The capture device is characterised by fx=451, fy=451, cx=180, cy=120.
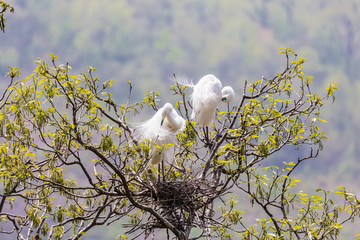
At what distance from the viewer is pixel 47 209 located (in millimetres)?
4391

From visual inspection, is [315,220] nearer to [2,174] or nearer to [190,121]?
[190,121]

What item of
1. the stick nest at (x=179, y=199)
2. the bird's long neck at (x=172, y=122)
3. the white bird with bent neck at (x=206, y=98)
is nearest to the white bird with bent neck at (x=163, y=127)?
the bird's long neck at (x=172, y=122)

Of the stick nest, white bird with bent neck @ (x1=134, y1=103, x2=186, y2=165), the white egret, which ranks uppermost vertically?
the white egret

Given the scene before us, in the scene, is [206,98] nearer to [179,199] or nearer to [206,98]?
[206,98]

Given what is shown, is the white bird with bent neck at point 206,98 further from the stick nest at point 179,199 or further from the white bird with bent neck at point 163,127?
the stick nest at point 179,199

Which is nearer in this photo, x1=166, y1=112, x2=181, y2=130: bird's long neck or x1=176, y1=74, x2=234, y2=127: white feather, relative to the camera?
x1=166, y1=112, x2=181, y2=130: bird's long neck

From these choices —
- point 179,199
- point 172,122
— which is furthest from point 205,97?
point 179,199

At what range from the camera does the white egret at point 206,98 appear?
16.0 feet

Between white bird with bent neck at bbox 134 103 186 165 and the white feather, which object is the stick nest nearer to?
white bird with bent neck at bbox 134 103 186 165

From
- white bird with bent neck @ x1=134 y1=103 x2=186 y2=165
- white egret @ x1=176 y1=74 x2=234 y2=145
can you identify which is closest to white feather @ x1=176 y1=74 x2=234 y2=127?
white egret @ x1=176 y1=74 x2=234 y2=145

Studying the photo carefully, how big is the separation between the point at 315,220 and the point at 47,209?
2.50 m

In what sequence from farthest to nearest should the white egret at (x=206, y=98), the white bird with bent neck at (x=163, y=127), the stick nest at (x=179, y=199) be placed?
the white egret at (x=206, y=98)
the white bird with bent neck at (x=163, y=127)
the stick nest at (x=179, y=199)

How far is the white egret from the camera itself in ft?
16.0

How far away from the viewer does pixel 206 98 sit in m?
4.92
